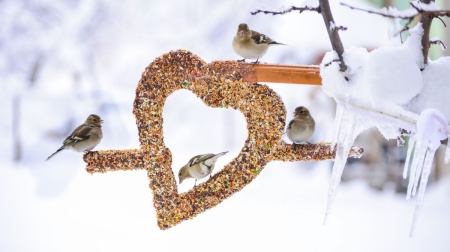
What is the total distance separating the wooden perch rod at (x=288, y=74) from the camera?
0.99 m

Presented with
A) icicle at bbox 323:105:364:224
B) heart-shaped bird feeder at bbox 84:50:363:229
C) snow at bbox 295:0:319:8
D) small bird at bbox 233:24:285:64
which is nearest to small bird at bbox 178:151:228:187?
heart-shaped bird feeder at bbox 84:50:363:229

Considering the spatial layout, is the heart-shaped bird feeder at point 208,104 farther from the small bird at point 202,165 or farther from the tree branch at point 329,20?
the tree branch at point 329,20

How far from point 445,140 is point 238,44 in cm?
63

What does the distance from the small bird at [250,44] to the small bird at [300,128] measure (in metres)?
0.22

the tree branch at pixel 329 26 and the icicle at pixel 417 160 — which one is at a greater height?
the tree branch at pixel 329 26

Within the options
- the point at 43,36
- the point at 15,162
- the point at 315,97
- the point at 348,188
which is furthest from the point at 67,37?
the point at 348,188

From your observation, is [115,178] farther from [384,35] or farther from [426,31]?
[426,31]

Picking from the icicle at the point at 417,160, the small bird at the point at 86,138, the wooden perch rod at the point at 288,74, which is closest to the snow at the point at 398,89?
the icicle at the point at 417,160

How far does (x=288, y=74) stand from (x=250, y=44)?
0.87ft

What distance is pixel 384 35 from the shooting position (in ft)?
6.97

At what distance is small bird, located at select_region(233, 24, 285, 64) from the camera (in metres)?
1.22

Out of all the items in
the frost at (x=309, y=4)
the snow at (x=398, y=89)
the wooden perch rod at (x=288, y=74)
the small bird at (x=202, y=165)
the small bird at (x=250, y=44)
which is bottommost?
the small bird at (x=202, y=165)

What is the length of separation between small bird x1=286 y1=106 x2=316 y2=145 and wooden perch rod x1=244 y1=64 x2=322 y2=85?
0.31 meters

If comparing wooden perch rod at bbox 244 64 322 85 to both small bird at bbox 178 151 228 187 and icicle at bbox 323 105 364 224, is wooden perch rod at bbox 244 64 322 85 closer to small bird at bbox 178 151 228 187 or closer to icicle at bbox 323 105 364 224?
icicle at bbox 323 105 364 224
